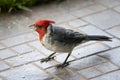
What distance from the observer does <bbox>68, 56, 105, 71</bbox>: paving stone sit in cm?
638

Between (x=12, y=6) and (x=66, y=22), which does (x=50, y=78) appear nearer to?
(x=66, y=22)

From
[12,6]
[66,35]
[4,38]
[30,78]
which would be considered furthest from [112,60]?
[12,6]

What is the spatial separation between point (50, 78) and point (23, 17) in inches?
76.3

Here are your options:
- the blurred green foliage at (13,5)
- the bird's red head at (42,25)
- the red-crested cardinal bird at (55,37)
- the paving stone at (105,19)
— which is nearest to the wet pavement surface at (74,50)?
the paving stone at (105,19)

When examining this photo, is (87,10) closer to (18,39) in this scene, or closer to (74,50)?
(74,50)

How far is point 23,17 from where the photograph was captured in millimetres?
7777

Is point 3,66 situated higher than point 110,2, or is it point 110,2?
point 110,2

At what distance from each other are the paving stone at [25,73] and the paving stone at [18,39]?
0.70 meters

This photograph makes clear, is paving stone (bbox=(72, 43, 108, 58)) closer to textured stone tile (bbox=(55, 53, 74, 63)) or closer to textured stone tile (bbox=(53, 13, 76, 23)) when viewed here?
textured stone tile (bbox=(55, 53, 74, 63))

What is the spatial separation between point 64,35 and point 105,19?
169 cm

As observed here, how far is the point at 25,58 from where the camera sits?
21.7 ft

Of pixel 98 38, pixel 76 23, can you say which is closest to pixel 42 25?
pixel 98 38

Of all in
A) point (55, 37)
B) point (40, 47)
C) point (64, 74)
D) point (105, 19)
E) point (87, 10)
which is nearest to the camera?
point (55, 37)

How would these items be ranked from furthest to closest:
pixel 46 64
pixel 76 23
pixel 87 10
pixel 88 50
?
pixel 87 10, pixel 76 23, pixel 88 50, pixel 46 64
